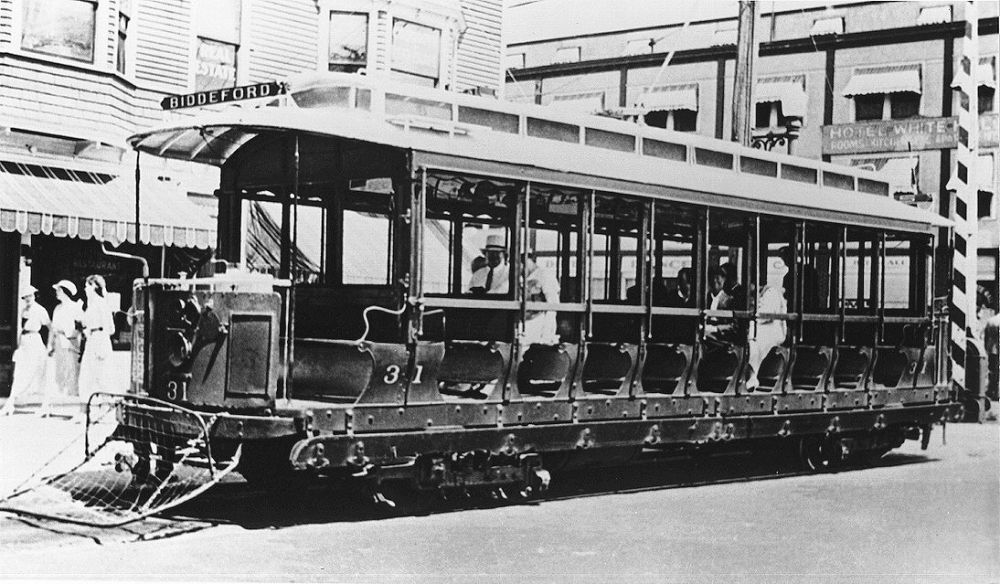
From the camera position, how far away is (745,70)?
16.1m

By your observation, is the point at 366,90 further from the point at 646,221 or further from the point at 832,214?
the point at 832,214

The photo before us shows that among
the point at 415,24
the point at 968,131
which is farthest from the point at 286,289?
the point at 415,24

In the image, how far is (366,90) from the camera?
862cm

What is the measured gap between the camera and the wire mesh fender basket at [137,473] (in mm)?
7609

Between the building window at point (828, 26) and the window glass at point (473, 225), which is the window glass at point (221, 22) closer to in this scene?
the window glass at point (473, 225)

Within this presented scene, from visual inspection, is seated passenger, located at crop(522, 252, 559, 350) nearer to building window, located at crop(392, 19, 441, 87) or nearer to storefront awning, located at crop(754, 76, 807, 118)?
building window, located at crop(392, 19, 441, 87)

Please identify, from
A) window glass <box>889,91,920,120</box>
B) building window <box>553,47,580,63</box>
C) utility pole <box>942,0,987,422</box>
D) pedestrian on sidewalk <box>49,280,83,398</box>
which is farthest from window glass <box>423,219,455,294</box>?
window glass <box>889,91,920,120</box>

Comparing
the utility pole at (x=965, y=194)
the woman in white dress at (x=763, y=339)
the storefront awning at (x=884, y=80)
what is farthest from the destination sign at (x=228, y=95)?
the storefront awning at (x=884, y=80)

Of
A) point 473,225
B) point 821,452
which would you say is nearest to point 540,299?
point 473,225

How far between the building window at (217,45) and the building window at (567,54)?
1494 centimetres

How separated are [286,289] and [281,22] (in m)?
9.12

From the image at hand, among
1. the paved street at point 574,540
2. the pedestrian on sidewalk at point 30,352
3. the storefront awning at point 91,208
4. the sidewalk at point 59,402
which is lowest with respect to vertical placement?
the paved street at point 574,540

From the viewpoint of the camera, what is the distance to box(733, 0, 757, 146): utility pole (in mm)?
16016

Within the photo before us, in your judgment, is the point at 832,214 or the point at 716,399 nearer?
the point at 716,399
